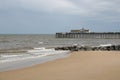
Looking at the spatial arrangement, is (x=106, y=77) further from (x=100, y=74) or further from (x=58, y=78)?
(x=58, y=78)

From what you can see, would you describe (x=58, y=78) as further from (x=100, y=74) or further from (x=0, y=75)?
(x=0, y=75)

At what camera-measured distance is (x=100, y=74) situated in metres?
10.5

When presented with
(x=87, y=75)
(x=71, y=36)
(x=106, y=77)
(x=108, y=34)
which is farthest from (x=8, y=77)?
(x=71, y=36)

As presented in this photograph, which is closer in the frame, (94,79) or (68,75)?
(94,79)

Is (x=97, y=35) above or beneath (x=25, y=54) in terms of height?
beneath

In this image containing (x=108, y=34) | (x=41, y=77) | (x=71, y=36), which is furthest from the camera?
(x=71, y=36)

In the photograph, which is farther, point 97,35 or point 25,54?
point 97,35

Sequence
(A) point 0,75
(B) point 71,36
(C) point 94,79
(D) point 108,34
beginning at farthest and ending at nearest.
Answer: (B) point 71,36
(D) point 108,34
(A) point 0,75
(C) point 94,79

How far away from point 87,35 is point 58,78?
279 ft

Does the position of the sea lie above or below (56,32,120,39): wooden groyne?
above

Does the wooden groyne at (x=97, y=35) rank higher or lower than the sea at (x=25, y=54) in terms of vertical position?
lower

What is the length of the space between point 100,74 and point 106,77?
661mm

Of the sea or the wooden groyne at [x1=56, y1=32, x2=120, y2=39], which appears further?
the wooden groyne at [x1=56, y1=32, x2=120, y2=39]

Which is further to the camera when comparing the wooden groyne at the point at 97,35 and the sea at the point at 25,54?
the wooden groyne at the point at 97,35
